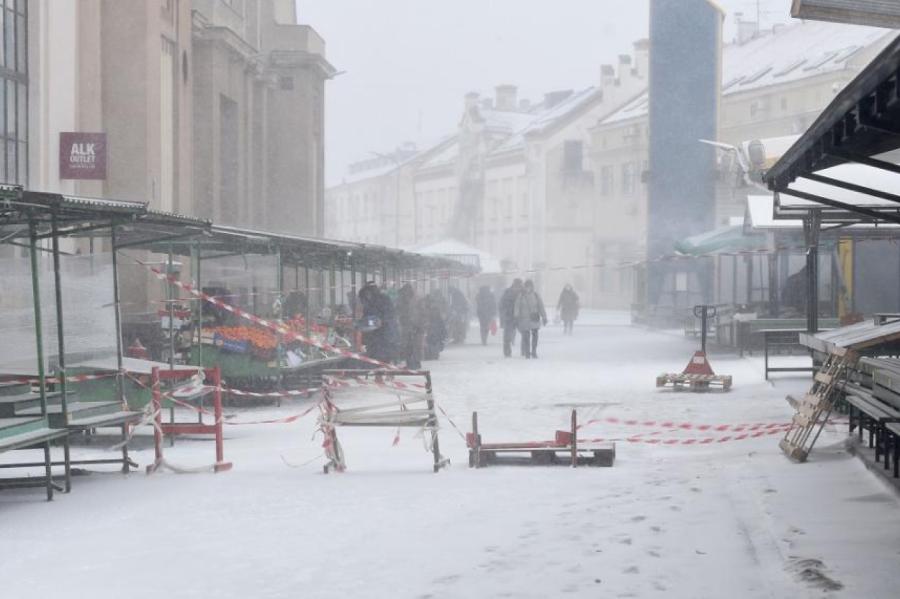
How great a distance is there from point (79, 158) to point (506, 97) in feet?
256

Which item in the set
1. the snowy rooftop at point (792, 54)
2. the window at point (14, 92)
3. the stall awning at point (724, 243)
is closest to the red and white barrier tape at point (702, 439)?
the window at point (14, 92)

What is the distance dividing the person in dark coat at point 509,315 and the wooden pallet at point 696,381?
10332mm

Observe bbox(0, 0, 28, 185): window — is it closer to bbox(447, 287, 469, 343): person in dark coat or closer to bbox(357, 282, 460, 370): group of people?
bbox(357, 282, 460, 370): group of people

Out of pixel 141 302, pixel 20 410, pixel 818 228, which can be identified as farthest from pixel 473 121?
pixel 20 410

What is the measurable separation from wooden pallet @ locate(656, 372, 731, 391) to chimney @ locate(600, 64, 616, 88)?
58.0 meters

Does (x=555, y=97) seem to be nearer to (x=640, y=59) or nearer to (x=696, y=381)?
(x=640, y=59)

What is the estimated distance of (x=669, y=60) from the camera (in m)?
50.6

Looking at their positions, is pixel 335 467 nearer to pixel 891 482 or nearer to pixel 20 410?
pixel 20 410

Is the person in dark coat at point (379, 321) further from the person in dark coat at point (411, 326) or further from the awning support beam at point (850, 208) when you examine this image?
the awning support beam at point (850, 208)

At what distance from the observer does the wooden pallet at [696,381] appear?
2023 centimetres

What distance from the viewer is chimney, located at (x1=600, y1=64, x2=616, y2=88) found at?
77.4 metres

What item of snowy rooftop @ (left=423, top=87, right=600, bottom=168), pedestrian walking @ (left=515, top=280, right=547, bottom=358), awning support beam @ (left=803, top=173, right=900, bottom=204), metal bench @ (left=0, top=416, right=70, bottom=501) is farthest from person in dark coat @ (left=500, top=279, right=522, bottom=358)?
A: snowy rooftop @ (left=423, top=87, right=600, bottom=168)

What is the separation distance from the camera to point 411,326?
2816 cm

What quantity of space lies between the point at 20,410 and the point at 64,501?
0.95 meters
